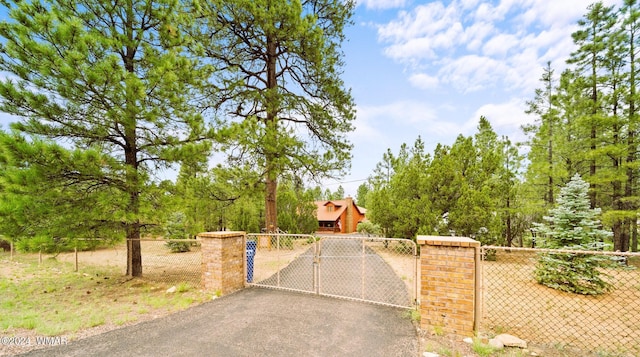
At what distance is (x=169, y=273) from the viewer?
7559 millimetres

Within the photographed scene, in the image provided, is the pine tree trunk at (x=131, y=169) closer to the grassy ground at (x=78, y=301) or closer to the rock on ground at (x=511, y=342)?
the grassy ground at (x=78, y=301)

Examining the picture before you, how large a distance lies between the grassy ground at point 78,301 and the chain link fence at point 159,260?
670 millimetres

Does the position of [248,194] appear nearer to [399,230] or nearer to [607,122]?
[399,230]

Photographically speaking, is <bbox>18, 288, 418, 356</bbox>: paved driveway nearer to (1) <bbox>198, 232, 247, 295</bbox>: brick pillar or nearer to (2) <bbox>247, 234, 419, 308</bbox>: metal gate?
(1) <bbox>198, 232, 247, 295</bbox>: brick pillar

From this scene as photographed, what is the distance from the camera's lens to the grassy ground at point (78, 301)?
3.72m

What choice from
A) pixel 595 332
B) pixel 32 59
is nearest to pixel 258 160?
pixel 32 59

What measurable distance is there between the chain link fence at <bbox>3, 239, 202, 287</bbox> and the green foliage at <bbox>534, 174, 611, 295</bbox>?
28.7 ft

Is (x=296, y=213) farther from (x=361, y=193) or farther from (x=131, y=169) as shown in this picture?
(x=361, y=193)

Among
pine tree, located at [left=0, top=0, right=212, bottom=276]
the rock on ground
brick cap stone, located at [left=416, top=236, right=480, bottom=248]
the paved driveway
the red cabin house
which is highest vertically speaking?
pine tree, located at [left=0, top=0, right=212, bottom=276]

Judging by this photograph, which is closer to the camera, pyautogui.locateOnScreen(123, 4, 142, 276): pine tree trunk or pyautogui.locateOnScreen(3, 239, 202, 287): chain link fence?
pyautogui.locateOnScreen(123, 4, 142, 276): pine tree trunk

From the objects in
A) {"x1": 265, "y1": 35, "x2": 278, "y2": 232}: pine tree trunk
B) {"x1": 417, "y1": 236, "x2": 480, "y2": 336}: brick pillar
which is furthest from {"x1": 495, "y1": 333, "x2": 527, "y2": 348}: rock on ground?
{"x1": 265, "y1": 35, "x2": 278, "y2": 232}: pine tree trunk

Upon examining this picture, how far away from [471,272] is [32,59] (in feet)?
26.1

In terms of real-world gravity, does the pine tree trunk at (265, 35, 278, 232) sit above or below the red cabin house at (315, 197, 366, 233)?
above

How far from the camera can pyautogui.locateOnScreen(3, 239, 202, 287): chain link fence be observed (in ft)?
21.9
